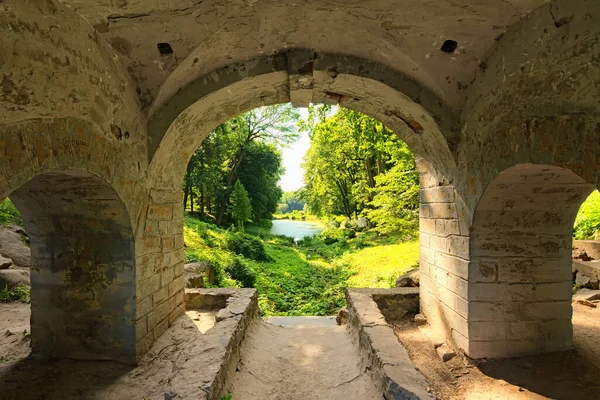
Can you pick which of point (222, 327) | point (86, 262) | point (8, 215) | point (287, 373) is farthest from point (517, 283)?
point (8, 215)

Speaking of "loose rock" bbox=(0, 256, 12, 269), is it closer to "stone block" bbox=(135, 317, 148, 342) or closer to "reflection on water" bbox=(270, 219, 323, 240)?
"stone block" bbox=(135, 317, 148, 342)

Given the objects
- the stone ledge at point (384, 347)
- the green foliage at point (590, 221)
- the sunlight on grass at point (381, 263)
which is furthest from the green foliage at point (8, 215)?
the green foliage at point (590, 221)

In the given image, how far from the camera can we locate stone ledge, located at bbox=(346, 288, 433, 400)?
2.71m

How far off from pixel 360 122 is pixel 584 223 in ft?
21.2

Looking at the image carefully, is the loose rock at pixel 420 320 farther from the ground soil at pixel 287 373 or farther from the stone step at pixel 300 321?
the stone step at pixel 300 321

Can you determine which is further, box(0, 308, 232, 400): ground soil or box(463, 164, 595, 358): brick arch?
box(463, 164, 595, 358): brick arch

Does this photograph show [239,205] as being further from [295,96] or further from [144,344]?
[144,344]

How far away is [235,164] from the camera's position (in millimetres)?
21328

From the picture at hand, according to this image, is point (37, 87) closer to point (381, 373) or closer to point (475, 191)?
point (381, 373)

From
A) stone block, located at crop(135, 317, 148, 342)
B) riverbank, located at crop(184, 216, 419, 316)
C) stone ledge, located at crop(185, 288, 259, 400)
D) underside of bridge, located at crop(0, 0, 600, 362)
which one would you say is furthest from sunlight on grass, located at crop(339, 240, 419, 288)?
stone block, located at crop(135, 317, 148, 342)

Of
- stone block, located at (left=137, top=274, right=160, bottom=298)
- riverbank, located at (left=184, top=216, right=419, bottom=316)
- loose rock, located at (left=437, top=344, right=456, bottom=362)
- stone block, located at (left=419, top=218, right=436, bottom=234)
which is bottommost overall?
riverbank, located at (left=184, top=216, right=419, bottom=316)

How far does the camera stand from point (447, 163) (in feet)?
13.5

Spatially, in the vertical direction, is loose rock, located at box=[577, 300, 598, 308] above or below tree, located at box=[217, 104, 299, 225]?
below

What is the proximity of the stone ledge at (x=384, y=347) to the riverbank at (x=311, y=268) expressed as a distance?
3.25 meters
